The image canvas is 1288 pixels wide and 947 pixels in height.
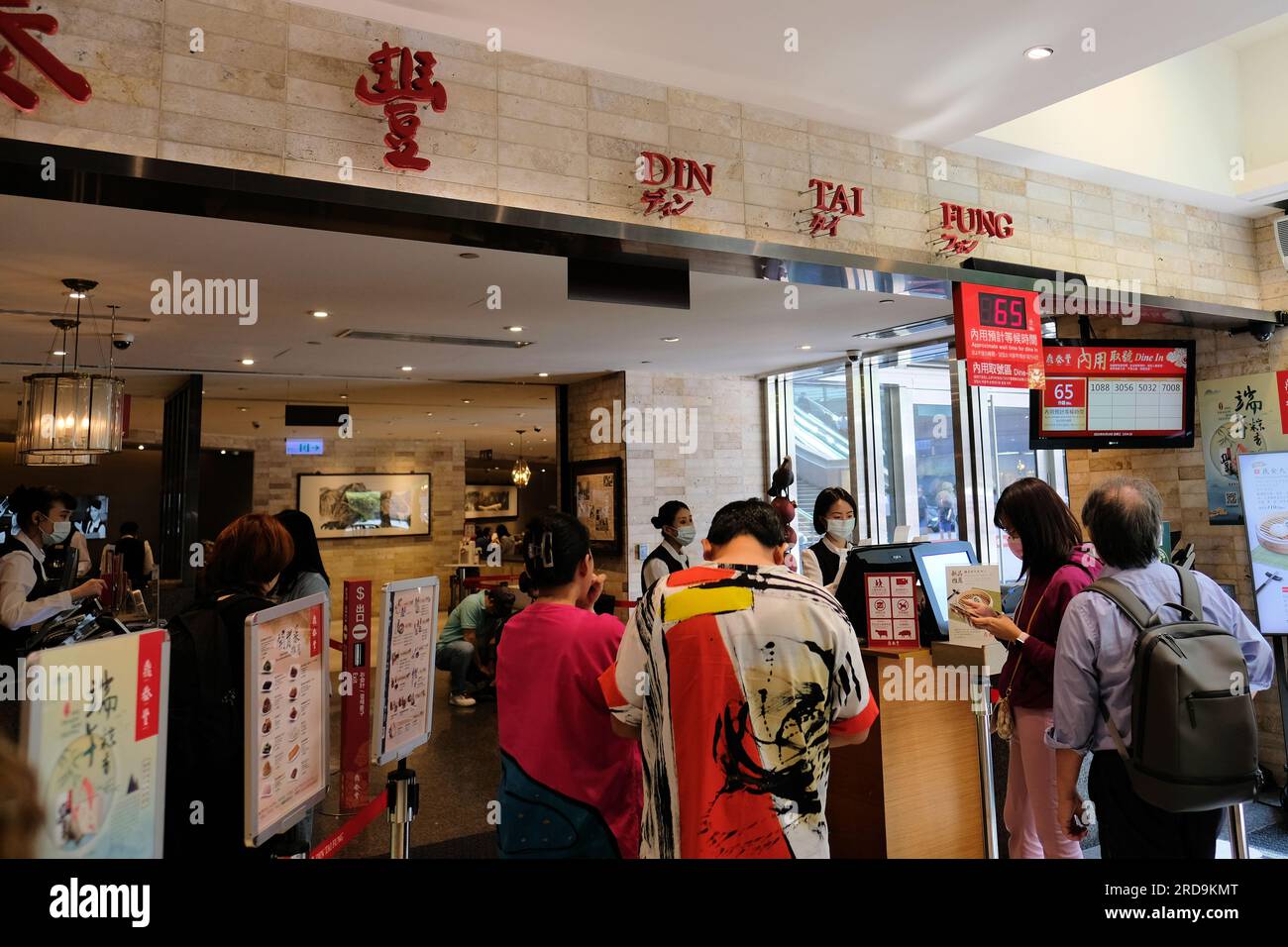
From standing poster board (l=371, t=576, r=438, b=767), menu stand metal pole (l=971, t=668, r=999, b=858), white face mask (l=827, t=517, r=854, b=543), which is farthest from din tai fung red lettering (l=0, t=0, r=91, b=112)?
white face mask (l=827, t=517, r=854, b=543)

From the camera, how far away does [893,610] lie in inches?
120

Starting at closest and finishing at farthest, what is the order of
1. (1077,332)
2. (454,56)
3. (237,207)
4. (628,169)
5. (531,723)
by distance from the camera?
(531,723), (237,207), (454,56), (628,169), (1077,332)

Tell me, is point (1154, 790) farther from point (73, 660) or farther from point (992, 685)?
point (73, 660)

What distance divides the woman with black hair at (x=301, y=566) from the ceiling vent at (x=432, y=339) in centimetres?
312

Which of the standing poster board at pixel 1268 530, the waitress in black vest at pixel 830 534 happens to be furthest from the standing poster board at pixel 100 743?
the standing poster board at pixel 1268 530

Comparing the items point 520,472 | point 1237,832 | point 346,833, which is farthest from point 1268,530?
point 520,472

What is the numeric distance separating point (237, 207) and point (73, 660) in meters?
2.38

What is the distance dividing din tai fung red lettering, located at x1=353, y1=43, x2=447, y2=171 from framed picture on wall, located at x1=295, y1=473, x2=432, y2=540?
652 centimetres

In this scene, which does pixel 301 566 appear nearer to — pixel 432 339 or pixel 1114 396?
pixel 432 339

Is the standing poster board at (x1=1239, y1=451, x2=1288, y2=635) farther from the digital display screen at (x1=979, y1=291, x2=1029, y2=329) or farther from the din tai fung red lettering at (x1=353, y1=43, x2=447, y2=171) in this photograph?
the din tai fung red lettering at (x1=353, y1=43, x2=447, y2=171)

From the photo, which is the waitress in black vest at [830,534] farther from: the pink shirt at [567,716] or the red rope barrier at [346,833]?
the red rope barrier at [346,833]

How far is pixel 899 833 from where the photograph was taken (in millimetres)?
2975

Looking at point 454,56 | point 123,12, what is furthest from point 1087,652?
point 123,12

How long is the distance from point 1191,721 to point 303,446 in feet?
29.0
